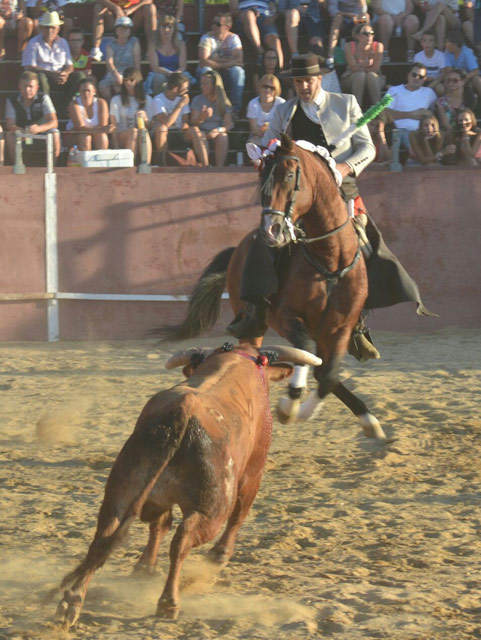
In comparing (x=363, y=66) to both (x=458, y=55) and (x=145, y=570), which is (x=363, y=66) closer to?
(x=458, y=55)

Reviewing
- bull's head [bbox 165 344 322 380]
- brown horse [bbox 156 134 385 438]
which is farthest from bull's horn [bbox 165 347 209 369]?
brown horse [bbox 156 134 385 438]

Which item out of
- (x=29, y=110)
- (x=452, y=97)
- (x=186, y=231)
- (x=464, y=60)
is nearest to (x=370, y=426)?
(x=186, y=231)

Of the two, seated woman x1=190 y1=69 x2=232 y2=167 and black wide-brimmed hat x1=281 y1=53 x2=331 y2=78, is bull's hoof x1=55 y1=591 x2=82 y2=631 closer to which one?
black wide-brimmed hat x1=281 y1=53 x2=331 y2=78

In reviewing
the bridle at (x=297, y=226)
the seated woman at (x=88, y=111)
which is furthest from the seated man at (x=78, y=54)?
the bridle at (x=297, y=226)

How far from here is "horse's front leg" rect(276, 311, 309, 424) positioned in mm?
6812

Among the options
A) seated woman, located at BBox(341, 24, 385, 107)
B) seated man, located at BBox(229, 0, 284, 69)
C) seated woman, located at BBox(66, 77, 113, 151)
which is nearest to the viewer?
seated woman, located at BBox(66, 77, 113, 151)

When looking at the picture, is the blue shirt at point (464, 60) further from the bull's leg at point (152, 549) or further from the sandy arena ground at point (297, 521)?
the bull's leg at point (152, 549)

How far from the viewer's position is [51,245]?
11.8 meters

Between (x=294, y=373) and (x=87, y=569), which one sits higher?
(x=87, y=569)

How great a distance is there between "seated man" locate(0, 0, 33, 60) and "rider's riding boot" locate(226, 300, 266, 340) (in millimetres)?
8264

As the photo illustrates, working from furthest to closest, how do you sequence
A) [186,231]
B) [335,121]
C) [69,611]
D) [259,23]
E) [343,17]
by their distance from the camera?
1. [259,23]
2. [343,17]
3. [186,231]
4. [335,121]
5. [69,611]

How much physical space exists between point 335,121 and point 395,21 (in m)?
7.65

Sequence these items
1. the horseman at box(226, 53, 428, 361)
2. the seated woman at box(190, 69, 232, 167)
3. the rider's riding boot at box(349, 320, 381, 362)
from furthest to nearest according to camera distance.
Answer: the seated woman at box(190, 69, 232, 167) → the rider's riding boot at box(349, 320, 381, 362) → the horseman at box(226, 53, 428, 361)

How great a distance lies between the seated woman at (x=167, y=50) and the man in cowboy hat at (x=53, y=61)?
103 centimetres
